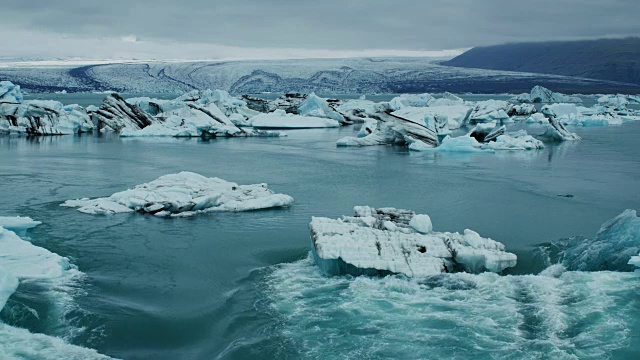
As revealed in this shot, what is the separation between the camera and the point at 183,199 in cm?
845

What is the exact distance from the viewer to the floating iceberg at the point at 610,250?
5684 millimetres

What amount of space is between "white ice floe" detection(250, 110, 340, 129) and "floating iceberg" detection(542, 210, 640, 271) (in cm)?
1918

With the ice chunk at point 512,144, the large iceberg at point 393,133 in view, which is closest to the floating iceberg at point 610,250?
the ice chunk at point 512,144

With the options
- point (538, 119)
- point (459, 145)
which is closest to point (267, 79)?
point (538, 119)

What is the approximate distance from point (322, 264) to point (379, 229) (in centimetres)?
85

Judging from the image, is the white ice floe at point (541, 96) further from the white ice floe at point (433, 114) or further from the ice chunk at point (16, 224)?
the ice chunk at point (16, 224)

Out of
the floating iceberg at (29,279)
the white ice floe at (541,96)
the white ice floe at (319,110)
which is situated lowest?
the floating iceberg at (29,279)

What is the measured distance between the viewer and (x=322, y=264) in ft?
19.3

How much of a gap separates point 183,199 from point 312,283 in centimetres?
345

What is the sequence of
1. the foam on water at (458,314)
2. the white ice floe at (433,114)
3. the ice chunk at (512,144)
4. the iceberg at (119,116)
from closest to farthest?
the foam on water at (458,314) → the ice chunk at (512,144) → the white ice floe at (433,114) → the iceberg at (119,116)

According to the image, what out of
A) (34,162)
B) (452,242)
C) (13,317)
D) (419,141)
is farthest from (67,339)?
(419,141)

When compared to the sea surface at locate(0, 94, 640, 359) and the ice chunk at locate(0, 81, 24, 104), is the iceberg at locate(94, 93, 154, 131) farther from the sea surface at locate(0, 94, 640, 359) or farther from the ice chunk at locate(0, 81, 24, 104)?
the sea surface at locate(0, 94, 640, 359)

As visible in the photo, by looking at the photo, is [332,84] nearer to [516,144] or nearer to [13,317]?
[516,144]

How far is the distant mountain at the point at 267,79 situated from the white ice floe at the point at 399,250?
5592cm
